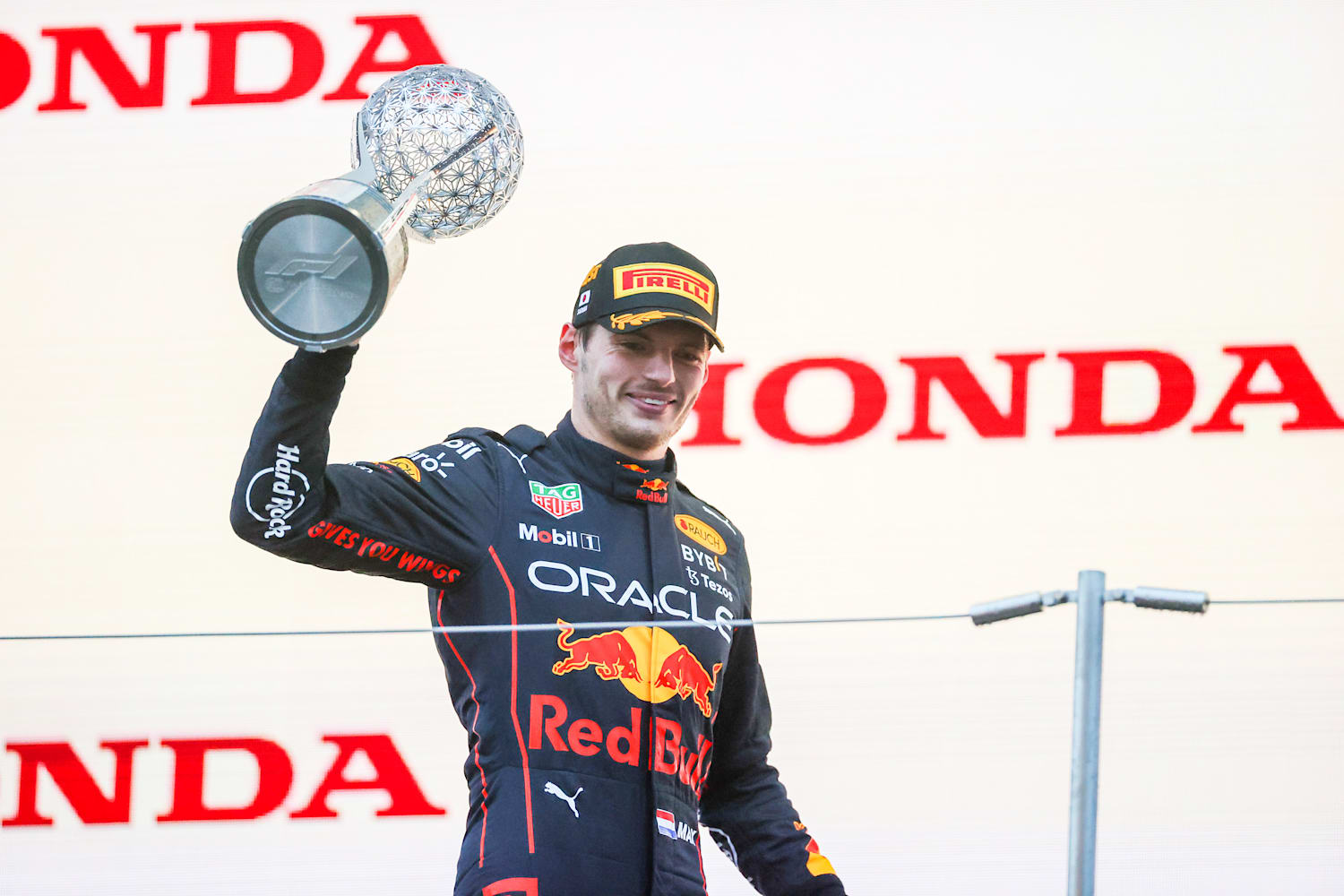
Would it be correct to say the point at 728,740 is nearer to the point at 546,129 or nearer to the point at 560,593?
the point at 560,593

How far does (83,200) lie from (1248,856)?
158cm

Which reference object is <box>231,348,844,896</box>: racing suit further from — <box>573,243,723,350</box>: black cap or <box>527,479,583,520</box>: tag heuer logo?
<box>573,243,723,350</box>: black cap

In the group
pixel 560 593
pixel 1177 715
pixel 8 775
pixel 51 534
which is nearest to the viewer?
pixel 560 593

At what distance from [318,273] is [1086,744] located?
552 millimetres

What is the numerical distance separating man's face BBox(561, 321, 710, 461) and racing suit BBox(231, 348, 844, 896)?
19 millimetres

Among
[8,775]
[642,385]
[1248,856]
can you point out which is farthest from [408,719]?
[1248,856]

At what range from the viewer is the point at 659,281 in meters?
1.35

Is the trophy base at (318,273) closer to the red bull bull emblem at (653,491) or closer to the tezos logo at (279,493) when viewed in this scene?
the tezos logo at (279,493)

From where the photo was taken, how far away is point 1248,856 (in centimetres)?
179

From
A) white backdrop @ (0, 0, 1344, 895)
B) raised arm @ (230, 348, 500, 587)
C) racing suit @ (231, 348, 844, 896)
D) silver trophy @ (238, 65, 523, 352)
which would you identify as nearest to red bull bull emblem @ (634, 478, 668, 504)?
racing suit @ (231, 348, 844, 896)

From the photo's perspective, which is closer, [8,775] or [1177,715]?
[8,775]

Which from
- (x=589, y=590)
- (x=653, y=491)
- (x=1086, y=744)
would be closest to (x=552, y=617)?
(x=589, y=590)

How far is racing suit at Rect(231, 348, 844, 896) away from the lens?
1.15m

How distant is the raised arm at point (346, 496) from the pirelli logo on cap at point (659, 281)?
17cm
